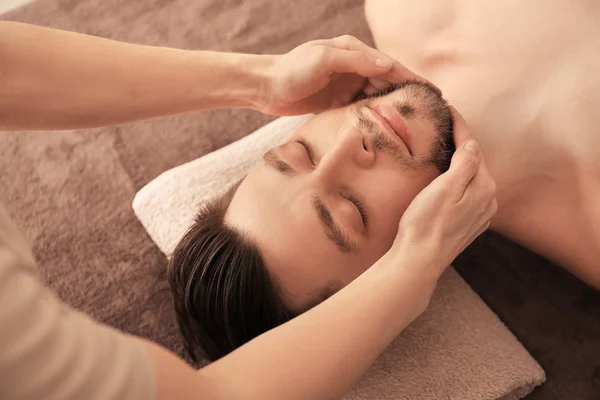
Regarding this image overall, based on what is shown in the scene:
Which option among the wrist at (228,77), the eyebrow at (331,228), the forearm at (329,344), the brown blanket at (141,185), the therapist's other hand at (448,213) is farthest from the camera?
the brown blanket at (141,185)

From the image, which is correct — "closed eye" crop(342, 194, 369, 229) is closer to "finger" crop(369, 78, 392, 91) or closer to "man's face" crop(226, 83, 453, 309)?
"man's face" crop(226, 83, 453, 309)

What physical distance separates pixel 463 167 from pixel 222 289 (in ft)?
1.58

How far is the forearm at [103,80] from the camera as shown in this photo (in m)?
0.91

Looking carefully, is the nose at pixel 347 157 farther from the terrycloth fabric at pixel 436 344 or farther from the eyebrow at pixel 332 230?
the terrycloth fabric at pixel 436 344

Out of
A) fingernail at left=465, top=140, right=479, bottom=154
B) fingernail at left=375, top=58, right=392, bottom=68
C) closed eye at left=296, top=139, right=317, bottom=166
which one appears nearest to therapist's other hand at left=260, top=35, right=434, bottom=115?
fingernail at left=375, top=58, right=392, bottom=68

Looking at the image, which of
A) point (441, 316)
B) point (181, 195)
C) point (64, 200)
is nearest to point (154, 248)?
point (181, 195)

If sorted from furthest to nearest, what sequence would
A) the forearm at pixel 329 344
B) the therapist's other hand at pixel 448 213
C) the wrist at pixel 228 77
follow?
1. the wrist at pixel 228 77
2. the therapist's other hand at pixel 448 213
3. the forearm at pixel 329 344

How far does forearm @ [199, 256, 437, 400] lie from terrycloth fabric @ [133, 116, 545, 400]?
35 cm

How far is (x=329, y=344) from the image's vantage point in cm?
68

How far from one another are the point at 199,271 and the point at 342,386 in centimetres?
43

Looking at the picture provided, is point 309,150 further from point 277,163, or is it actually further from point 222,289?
point 222,289

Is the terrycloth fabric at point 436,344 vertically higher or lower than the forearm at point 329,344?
lower

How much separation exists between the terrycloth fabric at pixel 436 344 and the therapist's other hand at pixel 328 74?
287 millimetres

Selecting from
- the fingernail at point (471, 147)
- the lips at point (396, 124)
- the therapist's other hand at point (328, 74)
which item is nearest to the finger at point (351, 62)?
the therapist's other hand at point (328, 74)
